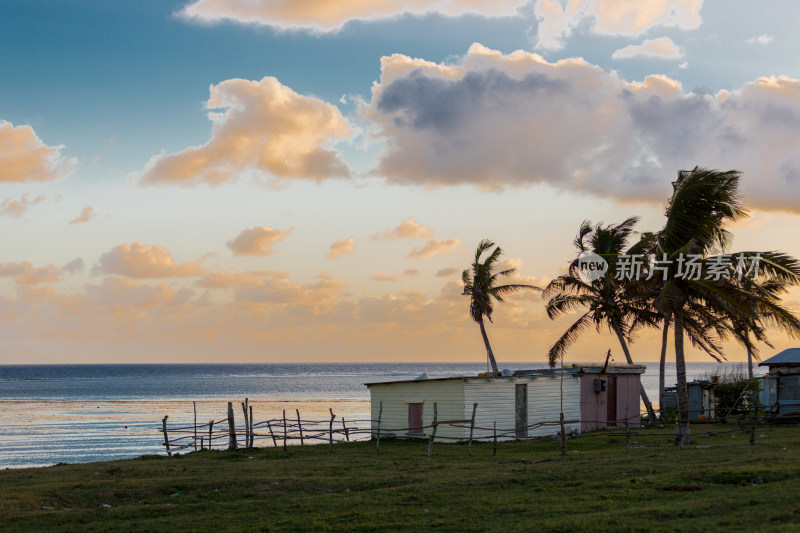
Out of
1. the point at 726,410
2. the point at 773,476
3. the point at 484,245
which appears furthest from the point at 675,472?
the point at 484,245

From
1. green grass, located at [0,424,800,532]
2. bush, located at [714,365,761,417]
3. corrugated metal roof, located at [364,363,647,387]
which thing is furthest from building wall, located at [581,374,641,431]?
green grass, located at [0,424,800,532]

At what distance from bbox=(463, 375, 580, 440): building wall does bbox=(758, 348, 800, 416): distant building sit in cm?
817

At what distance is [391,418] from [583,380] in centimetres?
914

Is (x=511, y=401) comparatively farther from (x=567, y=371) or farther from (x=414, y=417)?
(x=414, y=417)

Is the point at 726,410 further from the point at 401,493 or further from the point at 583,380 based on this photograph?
the point at 401,493

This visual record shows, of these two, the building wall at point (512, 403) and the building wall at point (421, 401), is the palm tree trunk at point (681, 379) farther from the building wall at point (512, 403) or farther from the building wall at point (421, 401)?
the building wall at point (421, 401)

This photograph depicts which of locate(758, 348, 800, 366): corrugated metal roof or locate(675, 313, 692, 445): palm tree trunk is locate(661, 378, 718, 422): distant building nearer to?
locate(758, 348, 800, 366): corrugated metal roof

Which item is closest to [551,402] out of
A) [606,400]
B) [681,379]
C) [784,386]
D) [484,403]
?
[484,403]

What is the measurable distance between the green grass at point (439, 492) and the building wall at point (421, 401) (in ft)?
19.5

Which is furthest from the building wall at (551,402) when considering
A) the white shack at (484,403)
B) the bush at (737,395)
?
the bush at (737,395)

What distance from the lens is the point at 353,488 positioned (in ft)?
62.6

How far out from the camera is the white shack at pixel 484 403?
3228cm

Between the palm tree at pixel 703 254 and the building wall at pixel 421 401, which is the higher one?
the palm tree at pixel 703 254

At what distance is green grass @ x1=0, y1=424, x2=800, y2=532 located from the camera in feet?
44.0
